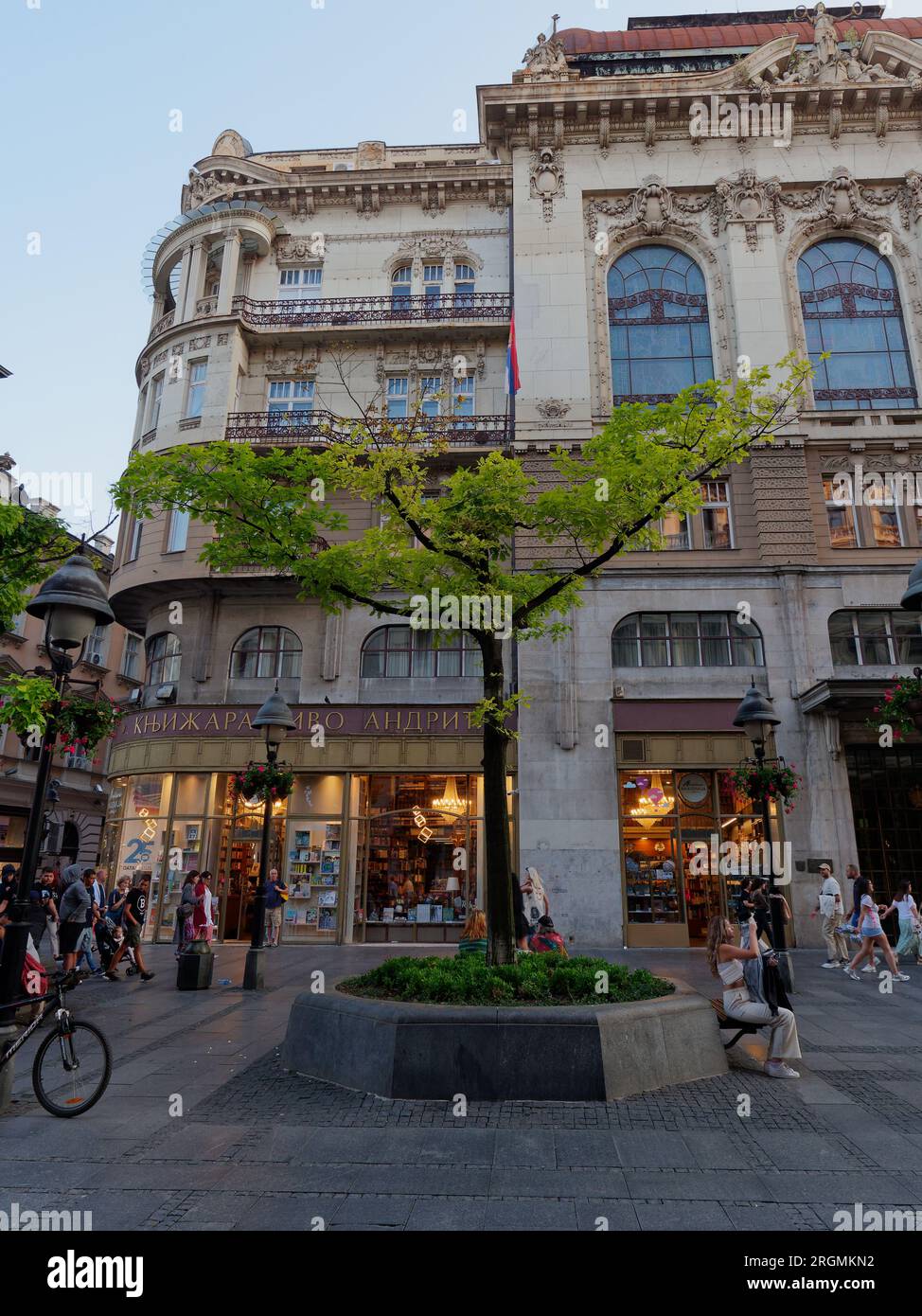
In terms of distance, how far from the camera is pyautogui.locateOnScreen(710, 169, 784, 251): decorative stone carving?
2577 cm

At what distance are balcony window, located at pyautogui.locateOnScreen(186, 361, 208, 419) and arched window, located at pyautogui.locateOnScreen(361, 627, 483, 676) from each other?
10.3 metres

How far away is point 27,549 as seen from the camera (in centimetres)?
1475

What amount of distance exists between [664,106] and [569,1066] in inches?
1189

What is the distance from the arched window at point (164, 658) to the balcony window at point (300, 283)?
1354 cm

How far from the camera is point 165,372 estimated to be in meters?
27.3

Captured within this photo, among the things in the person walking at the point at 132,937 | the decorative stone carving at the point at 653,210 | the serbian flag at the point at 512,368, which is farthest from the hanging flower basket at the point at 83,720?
the decorative stone carving at the point at 653,210

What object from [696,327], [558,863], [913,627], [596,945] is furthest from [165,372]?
[913,627]

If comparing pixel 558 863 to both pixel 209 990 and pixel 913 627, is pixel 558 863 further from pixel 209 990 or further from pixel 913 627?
pixel 913 627

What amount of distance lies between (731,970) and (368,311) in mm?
25348

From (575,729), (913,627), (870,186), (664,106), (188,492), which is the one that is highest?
(664,106)

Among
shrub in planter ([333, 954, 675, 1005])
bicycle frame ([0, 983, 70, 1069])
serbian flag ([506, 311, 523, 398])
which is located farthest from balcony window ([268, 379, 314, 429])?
bicycle frame ([0, 983, 70, 1069])

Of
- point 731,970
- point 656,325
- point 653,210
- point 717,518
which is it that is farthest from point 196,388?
point 731,970

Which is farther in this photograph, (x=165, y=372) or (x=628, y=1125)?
(x=165, y=372)

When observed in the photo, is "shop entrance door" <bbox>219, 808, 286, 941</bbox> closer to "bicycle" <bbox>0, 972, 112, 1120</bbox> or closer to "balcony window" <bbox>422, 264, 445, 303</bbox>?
"bicycle" <bbox>0, 972, 112, 1120</bbox>
